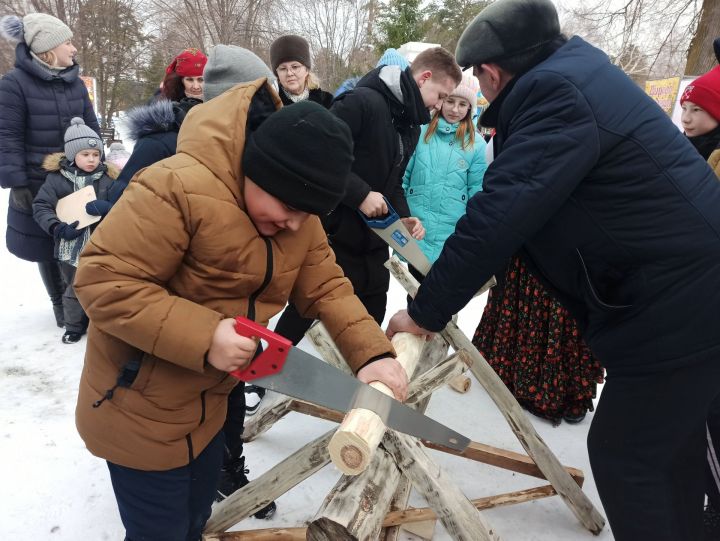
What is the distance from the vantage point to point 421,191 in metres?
3.85

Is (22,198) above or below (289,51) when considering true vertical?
below

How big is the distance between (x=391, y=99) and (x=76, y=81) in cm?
273

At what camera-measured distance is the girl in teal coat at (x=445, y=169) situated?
12.2ft

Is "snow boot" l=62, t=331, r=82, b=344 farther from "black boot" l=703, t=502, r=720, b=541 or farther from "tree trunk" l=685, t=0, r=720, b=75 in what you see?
"tree trunk" l=685, t=0, r=720, b=75

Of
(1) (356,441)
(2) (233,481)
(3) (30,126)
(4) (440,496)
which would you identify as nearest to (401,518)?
(4) (440,496)

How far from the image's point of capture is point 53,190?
358 centimetres

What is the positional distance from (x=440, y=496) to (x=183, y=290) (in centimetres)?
110

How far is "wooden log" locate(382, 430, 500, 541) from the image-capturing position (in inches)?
67.1

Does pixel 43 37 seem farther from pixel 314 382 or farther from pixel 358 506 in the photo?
pixel 358 506

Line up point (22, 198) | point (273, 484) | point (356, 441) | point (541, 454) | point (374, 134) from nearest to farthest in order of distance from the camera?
point (356, 441)
point (273, 484)
point (541, 454)
point (374, 134)
point (22, 198)

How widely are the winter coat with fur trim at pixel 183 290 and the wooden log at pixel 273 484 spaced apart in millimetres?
380

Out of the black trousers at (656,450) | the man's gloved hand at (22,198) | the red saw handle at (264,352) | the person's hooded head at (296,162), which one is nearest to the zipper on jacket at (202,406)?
the red saw handle at (264,352)

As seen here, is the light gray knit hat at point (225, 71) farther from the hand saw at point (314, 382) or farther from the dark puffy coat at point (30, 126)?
the dark puffy coat at point (30, 126)

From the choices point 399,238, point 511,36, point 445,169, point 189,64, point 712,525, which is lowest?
point 712,525
